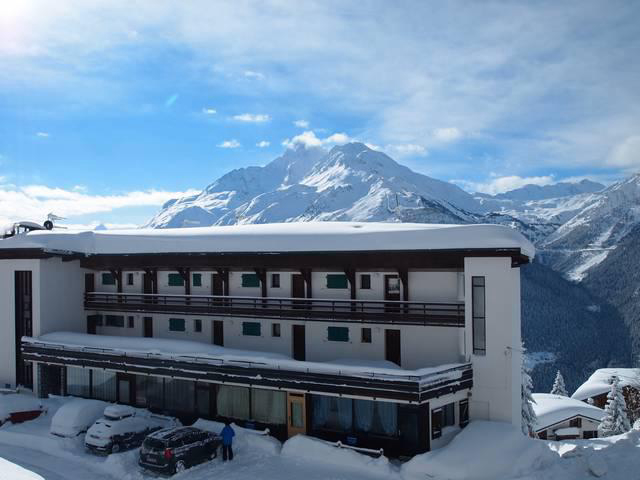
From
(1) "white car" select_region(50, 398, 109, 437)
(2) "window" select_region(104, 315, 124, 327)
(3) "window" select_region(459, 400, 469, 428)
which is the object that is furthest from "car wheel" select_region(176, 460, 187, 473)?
(2) "window" select_region(104, 315, 124, 327)

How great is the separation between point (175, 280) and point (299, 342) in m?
9.37

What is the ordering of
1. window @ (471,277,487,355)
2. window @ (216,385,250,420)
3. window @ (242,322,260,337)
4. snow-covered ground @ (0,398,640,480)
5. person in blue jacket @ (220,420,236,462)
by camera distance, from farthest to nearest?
window @ (242,322,260,337), window @ (216,385,250,420), window @ (471,277,487,355), person in blue jacket @ (220,420,236,462), snow-covered ground @ (0,398,640,480)

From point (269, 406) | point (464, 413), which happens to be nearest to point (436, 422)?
point (464, 413)

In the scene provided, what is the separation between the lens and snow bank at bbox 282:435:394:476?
906 inches

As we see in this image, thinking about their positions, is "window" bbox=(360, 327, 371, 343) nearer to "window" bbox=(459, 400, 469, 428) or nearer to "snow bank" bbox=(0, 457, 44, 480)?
"window" bbox=(459, 400, 469, 428)

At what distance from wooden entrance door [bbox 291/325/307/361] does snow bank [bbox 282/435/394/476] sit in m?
6.02

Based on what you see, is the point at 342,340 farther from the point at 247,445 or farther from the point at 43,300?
the point at 43,300

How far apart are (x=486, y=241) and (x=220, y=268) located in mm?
15188

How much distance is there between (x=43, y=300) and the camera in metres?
35.8

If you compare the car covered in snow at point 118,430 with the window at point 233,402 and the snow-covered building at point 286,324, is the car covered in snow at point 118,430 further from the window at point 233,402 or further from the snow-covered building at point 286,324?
the window at point 233,402

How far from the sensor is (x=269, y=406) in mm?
27438

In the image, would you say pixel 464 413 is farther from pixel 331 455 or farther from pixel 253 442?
pixel 253 442

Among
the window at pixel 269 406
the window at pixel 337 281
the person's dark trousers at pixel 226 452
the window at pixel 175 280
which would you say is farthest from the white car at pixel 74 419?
the window at pixel 337 281

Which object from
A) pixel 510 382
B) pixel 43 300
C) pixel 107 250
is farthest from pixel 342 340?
pixel 43 300
